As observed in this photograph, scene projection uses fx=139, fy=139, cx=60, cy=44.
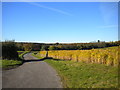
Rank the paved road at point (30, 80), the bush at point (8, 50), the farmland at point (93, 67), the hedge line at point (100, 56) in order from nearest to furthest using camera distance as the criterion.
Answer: the paved road at point (30, 80) → the farmland at point (93, 67) → the hedge line at point (100, 56) → the bush at point (8, 50)

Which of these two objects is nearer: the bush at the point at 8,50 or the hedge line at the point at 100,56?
the hedge line at the point at 100,56

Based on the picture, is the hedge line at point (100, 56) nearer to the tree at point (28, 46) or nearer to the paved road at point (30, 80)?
the paved road at point (30, 80)

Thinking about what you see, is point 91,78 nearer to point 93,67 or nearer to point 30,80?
point 30,80

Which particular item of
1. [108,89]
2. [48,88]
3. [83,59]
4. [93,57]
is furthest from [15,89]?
[83,59]

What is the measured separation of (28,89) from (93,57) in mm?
14953

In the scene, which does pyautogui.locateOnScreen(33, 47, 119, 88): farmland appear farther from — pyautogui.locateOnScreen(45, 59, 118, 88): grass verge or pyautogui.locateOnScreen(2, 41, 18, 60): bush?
pyautogui.locateOnScreen(2, 41, 18, 60): bush

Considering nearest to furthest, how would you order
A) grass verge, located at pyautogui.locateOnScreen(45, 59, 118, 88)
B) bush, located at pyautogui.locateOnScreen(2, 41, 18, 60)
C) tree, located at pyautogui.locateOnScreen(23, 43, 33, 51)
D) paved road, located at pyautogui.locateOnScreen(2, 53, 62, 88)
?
grass verge, located at pyautogui.locateOnScreen(45, 59, 118, 88), paved road, located at pyautogui.locateOnScreen(2, 53, 62, 88), bush, located at pyautogui.locateOnScreen(2, 41, 18, 60), tree, located at pyautogui.locateOnScreen(23, 43, 33, 51)

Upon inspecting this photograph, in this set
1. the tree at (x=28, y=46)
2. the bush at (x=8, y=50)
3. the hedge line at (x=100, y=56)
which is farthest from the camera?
the tree at (x=28, y=46)

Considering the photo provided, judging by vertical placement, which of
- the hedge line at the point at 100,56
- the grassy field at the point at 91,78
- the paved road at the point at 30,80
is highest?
the hedge line at the point at 100,56

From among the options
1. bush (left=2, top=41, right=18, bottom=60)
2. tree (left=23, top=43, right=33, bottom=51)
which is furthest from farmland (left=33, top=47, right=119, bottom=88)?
tree (left=23, top=43, right=33, bottom=51)

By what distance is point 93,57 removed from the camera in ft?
72.0

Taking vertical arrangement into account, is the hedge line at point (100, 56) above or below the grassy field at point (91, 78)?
above

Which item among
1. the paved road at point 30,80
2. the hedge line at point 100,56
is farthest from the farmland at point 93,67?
the paved road at point 30,80

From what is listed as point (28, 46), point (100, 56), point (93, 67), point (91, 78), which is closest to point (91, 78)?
point (91, 78)
